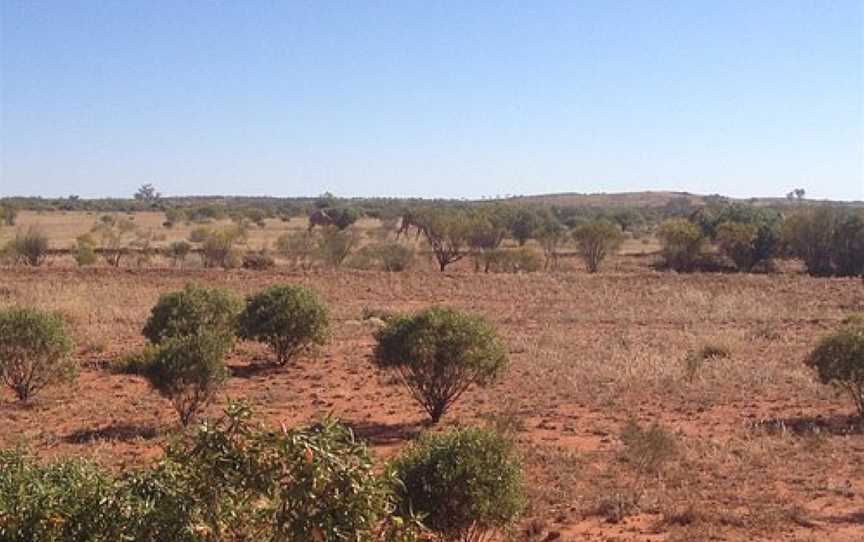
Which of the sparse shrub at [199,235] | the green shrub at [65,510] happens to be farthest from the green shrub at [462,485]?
the sparse shrub at [199,235]

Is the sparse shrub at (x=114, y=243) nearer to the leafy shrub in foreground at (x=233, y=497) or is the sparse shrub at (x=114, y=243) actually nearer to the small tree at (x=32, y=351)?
the small tree at (x=32, y=351)

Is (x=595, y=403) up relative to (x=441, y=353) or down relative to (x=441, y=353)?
down

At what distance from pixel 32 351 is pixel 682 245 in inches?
1579

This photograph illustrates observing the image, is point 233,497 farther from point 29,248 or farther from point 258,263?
point 29,248

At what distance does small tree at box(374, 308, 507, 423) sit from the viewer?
14891mm

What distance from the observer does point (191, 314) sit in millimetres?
20828

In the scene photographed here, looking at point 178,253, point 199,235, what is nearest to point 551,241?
point 178,253

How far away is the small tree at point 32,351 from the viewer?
1619cm

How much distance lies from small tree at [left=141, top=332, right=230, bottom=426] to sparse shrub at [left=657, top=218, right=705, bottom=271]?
3922cm

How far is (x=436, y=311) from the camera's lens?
15.5m

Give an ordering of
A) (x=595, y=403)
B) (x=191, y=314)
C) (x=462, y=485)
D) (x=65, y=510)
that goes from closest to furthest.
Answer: (x=65, y=510) < (x=462, y=485) < (x=595, y=403) < (x=191, y=314)

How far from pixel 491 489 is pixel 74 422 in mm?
9569

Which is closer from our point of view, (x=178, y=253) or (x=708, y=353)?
(x=708, y=353)

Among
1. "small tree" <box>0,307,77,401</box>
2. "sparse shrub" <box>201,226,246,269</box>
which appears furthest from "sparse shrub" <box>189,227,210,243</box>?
"small tree" <box>0,307,77,401</box>
